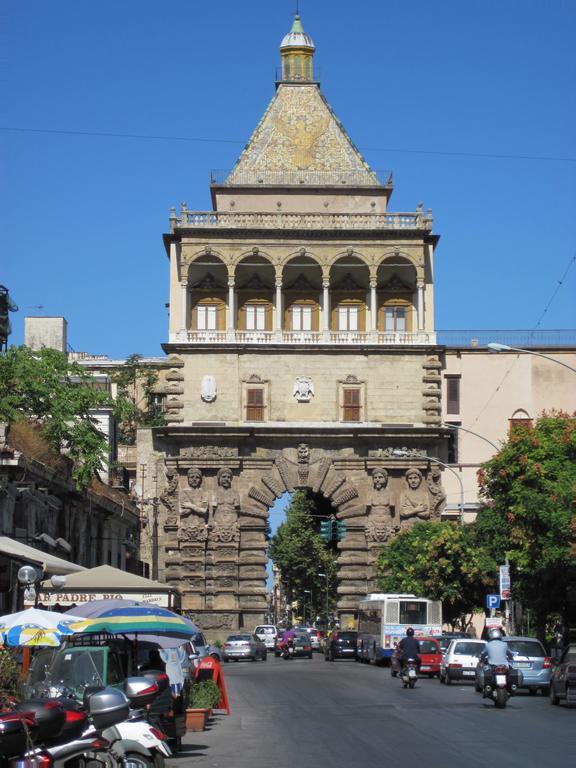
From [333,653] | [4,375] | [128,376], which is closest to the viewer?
[4,375]

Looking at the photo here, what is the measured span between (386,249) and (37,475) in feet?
114

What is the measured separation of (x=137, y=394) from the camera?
328 feet

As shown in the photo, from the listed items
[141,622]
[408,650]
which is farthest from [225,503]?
[141,622]

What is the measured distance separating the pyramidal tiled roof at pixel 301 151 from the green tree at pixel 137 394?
19.0m

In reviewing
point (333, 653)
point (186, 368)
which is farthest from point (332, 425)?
point (333, 653)

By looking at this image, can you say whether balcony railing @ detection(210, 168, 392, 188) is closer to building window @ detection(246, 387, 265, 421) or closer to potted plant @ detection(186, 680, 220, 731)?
building window @ detection(246, 387, 265, 421)

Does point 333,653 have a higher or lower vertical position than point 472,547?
lower

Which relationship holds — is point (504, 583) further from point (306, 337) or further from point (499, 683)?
point (306, 337)

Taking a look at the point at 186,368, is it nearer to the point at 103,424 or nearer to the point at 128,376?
the point at 103,424

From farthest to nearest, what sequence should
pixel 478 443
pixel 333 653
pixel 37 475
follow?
1. pixel 478 443
2. pixel 333 653
3. pixel 37 475

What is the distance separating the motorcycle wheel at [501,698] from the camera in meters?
31.2

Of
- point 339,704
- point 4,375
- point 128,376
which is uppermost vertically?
point 128,376

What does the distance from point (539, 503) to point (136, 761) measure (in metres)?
31.5

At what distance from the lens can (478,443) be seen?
83750mm
